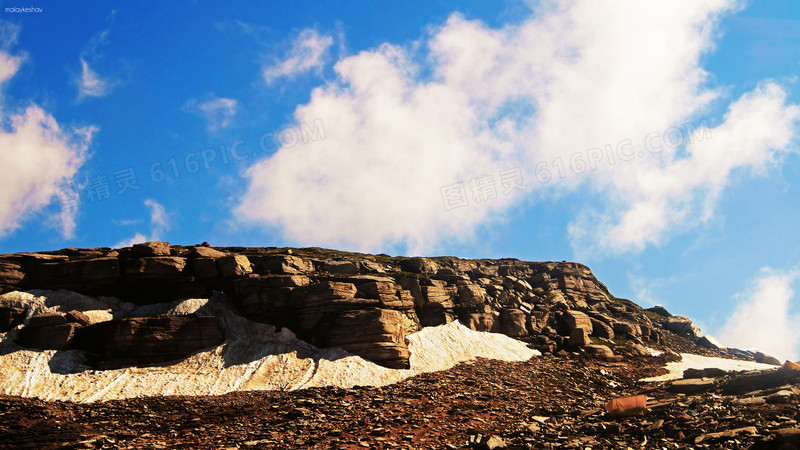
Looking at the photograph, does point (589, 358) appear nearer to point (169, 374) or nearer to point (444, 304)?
point (444, 304)

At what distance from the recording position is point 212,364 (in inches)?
1720

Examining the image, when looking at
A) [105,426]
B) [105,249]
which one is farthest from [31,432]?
[105,249]

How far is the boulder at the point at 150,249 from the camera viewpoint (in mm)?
54312

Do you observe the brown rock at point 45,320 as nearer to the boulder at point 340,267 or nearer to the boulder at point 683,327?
the boulder at point 340,267

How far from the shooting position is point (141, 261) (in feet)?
171

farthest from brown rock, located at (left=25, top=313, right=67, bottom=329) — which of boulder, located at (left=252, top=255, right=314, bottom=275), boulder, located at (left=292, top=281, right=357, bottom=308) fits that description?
boulder, located at (left=292, top=281, right=357, bottom=308)

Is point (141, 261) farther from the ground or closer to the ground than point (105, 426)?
farther from the ground

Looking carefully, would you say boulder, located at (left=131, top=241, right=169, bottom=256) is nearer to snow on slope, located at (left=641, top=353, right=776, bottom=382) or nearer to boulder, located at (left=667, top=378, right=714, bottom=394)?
boulder, located at (left=667, top=378, right=714, bottom=394)

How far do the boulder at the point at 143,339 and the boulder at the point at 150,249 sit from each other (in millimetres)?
11041

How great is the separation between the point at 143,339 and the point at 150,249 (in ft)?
45.1

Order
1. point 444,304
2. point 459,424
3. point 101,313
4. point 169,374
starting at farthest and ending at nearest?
point 444,304
point 101,313
point 169,374
point 459,424

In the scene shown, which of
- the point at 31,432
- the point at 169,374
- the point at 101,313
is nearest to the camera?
the point at 31,432

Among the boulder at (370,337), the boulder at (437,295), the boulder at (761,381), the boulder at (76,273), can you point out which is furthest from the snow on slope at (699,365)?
the boulder at (76,273)

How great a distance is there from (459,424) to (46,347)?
3667 centimetres
